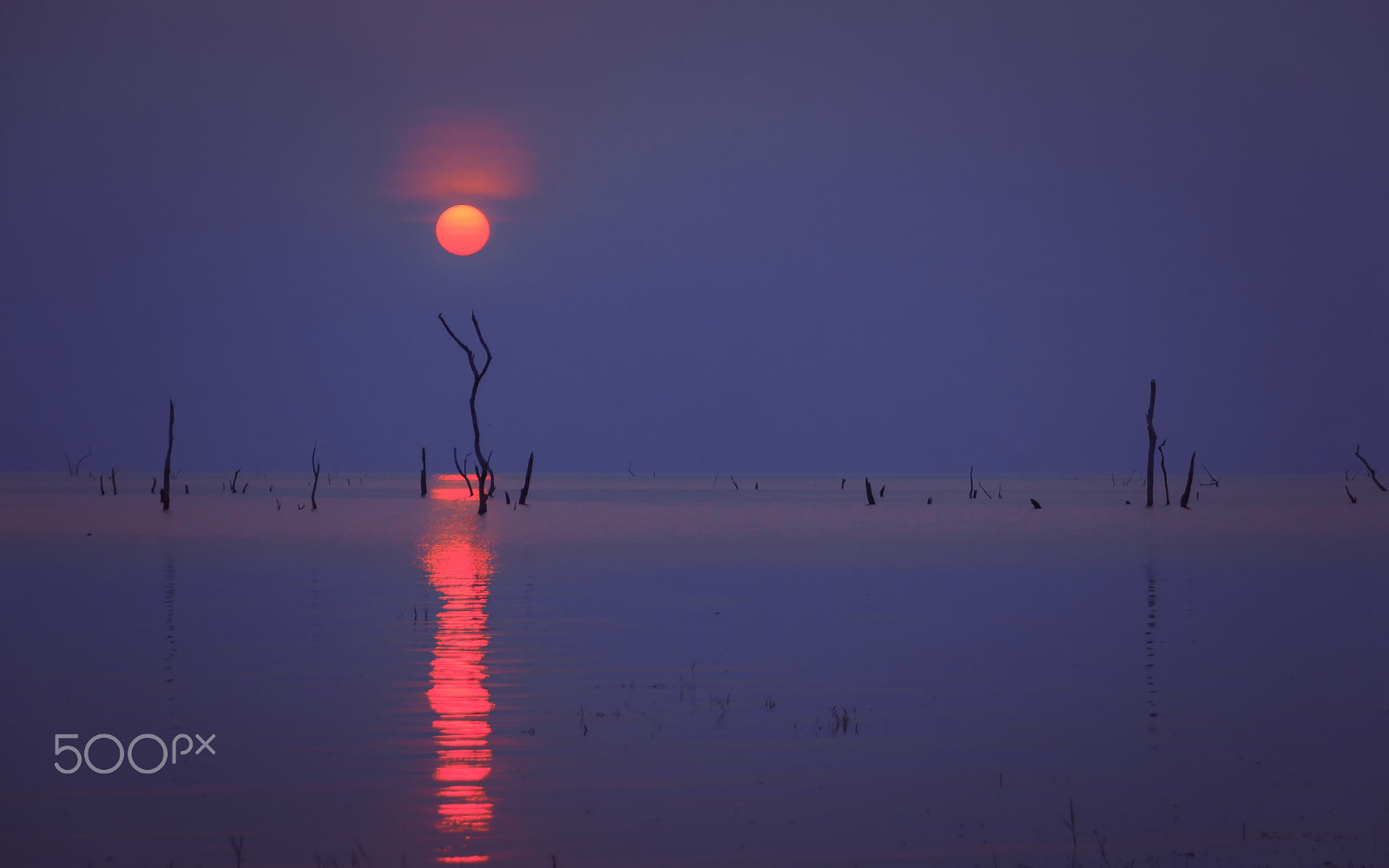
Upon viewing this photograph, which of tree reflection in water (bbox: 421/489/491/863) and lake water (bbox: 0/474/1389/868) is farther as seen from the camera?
tree reflection in water (bbox: 421/489/491/863)

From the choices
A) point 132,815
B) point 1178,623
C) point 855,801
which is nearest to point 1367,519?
point 1178,623

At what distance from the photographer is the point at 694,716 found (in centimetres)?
973

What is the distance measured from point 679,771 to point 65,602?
14.1 metres

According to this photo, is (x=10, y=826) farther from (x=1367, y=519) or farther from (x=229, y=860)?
(x=1367, y=519)

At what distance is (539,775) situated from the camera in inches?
302

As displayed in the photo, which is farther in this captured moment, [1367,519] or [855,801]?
[1367,519]

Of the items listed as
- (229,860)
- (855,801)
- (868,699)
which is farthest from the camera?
(868,699)

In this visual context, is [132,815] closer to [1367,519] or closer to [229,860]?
[229,860]

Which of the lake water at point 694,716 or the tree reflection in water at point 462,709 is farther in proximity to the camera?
the tree reflection in water at point 462,709

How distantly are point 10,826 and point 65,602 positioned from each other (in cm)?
1283

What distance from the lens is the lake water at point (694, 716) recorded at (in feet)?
21.4

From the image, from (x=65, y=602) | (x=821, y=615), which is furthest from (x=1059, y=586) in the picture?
(x=65, y=602)

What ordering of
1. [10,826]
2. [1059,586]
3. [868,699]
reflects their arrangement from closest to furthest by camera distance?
[10,826]
[868,699]
[1059,586]

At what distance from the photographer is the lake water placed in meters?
6.51
